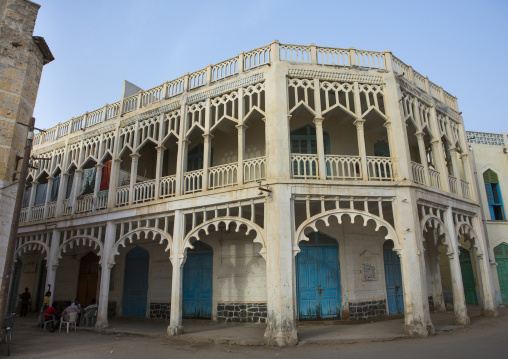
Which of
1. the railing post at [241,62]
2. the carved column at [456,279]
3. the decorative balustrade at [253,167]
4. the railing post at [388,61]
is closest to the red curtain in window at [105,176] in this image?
the decorative balustrade at [253,167]

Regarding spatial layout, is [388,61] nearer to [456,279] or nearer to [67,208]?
[456,279]

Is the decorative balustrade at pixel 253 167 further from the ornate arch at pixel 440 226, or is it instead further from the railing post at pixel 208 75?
the ornate arch at pixel 440 226

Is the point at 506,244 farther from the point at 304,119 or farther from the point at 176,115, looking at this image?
the point at 176,115

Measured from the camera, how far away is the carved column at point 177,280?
10.7m

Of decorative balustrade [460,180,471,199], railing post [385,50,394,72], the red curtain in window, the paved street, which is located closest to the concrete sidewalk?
the paved street

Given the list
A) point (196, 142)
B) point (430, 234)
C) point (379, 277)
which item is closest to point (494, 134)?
point (430, 234)

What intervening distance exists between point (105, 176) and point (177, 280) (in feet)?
20.0

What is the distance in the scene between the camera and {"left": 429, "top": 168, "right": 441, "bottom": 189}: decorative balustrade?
39.3 ft

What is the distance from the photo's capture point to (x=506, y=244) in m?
16.5

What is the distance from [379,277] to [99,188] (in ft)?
37.9

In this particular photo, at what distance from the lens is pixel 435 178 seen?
12.2m

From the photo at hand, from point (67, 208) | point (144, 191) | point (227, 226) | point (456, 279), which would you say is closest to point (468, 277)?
point (456, 279)

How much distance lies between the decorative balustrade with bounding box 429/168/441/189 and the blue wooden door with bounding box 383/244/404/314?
2993 millimetres

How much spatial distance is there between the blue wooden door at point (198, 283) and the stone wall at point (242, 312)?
60cm
